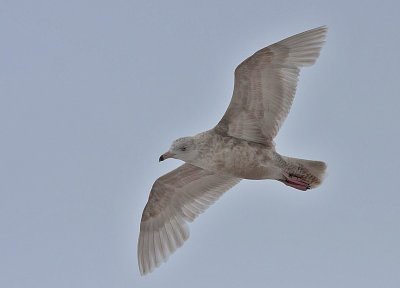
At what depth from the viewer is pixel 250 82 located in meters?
13.8

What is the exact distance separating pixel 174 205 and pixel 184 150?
2.03 metres

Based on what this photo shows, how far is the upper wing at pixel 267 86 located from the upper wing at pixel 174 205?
1541 mm

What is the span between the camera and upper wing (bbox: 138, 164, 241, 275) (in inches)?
603

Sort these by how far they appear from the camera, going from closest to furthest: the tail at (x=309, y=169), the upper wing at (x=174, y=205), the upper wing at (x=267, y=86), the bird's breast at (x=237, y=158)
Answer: the upper wing at (x=267, y=86), the bird's breast at (x=237, y=158), the tail at (x=309, y=169), the upper wing at (x=174, y=205)

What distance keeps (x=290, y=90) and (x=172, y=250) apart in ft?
13.6

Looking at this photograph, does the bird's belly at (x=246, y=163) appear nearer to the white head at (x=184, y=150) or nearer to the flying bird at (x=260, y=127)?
the flying bird at (x=260, y=127)

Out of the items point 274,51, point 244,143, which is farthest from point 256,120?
point 274,51

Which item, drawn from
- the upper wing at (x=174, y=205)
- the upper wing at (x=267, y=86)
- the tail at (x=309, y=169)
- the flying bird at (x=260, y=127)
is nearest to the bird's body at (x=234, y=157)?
the flying bird at (x=260, y=127)

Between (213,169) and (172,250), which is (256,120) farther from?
(172,250)

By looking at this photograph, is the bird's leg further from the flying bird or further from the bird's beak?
the bird's beak

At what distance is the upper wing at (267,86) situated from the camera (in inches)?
540

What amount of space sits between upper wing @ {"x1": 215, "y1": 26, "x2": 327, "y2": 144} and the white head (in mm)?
671

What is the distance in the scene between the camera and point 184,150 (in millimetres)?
13820

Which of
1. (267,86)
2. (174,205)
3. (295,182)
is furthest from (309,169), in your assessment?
(174,205)
